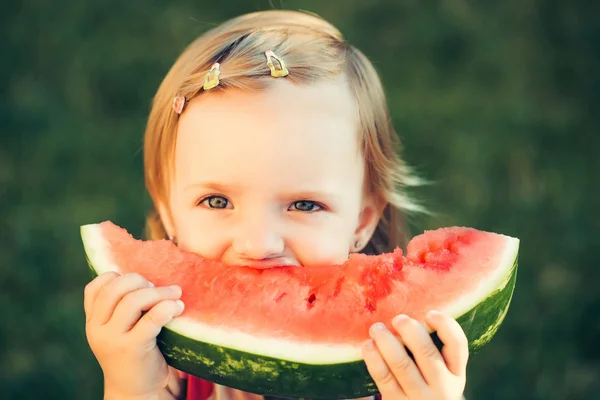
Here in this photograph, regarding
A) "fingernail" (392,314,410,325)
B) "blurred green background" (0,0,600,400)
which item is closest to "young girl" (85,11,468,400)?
"fingernail" (392,314,410,325)

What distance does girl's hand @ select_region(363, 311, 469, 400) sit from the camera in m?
1.65

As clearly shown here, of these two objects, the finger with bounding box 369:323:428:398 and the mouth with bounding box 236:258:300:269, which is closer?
the finger with bounding box 369:323:428:398

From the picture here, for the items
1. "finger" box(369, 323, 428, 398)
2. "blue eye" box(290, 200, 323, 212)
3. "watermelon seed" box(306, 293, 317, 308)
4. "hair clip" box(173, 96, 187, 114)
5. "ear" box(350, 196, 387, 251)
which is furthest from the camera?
"ear" box(350, 196, 387, 251)

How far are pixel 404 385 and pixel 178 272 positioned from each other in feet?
2.00

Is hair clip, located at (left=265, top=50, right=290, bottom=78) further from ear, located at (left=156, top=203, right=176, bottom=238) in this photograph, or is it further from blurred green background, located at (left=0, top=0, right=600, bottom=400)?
blurred green background, located at (left=0, top=0, right=600, bottom=400)

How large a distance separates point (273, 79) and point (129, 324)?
0.70 meters

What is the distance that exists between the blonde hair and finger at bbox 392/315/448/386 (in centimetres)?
65

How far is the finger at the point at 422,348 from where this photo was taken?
5.41 ft

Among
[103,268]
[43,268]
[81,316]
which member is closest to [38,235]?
[43,268]

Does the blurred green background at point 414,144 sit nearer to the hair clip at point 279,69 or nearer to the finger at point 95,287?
the finger at point 95,287

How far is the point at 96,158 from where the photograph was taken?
4.08m

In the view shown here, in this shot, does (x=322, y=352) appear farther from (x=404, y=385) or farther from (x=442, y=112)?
(x=442, y=112)

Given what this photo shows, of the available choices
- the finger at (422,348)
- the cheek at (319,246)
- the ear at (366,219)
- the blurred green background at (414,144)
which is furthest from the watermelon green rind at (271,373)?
the blurred green background at (414,144)

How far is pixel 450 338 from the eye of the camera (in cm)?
166
